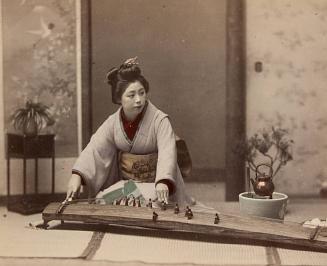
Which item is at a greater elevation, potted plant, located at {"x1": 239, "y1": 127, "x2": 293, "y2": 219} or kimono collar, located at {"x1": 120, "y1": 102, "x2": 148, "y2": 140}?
kimono collar, located at {"x1": 120, "y1": 102, "x2": 148, "y2": 140}

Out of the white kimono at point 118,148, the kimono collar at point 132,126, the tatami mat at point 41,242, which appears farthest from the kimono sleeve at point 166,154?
the tatami mat at point 41,242

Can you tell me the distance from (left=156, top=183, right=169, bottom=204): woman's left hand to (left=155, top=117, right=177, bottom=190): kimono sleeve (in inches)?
2.0

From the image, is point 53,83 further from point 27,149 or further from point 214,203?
point 214,203

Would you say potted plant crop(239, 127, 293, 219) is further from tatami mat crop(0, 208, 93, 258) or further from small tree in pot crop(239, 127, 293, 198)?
tatami mat crop(0, 208, 93, 258)

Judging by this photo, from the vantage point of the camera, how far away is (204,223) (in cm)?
345

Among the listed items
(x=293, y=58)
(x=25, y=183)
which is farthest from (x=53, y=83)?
(x=293, y=58)

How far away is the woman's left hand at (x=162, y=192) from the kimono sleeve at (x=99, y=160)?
0.54m

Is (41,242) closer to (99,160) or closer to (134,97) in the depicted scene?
(99,160)

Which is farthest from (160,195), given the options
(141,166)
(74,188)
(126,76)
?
(126,76)

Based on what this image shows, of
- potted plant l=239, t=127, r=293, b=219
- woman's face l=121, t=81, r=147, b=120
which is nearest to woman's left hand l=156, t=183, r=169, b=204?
potted plant l=239, t=127, r=293, b=219

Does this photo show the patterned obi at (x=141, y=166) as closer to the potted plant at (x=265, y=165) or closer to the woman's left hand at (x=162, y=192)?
the woman's left hand at (x=162, y=192)

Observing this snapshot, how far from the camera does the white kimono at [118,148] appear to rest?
4.05 metres

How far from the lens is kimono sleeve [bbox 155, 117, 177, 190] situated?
3.82 m

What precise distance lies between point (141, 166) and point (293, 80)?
5.81 ft
